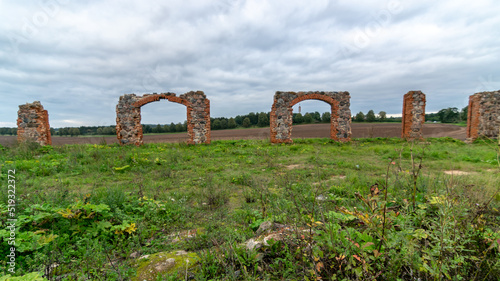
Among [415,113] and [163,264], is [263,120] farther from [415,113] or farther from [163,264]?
[163,264]

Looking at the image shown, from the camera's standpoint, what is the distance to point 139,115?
1295 centimetres

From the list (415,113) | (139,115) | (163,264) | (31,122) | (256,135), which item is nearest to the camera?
(163,264)

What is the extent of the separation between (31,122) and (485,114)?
2600 centimetres

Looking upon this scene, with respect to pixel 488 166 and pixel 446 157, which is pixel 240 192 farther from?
pixel 446 157

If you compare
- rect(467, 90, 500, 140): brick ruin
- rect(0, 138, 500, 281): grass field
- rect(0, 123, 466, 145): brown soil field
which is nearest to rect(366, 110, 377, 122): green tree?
rect(0, 123, 466, 145): brown soil field

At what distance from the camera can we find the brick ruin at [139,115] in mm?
12688

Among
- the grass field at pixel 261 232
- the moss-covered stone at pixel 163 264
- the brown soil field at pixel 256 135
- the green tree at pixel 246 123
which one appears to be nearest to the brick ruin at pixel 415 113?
the brown soil field at pixel 256 135

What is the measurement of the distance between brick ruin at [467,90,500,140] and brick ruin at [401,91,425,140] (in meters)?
3.05

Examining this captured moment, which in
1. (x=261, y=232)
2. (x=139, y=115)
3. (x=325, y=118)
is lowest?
(x=261, y=232)

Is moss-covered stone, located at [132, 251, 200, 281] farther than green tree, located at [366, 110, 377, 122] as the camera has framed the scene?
No

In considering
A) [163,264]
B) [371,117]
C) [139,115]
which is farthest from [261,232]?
[371,117]

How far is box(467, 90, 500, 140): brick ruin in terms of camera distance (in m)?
12.9

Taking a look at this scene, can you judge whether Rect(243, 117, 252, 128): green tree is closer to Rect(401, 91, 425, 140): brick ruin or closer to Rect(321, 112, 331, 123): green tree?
Rect(321, 112, 331, 123): green tree

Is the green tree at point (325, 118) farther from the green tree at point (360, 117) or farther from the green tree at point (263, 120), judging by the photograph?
the green tree at point (263, 120)
